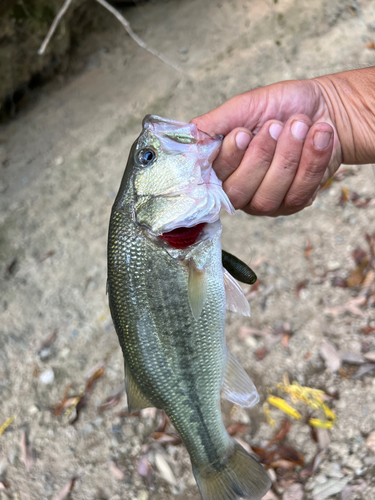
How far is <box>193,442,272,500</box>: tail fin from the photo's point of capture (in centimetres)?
177

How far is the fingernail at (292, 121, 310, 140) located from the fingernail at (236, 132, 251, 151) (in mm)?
241

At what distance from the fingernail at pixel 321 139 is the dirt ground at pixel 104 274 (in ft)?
5.57

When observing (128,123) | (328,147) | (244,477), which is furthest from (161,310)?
(128,123)

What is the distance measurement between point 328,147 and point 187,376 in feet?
4.60

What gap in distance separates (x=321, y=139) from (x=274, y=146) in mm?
261

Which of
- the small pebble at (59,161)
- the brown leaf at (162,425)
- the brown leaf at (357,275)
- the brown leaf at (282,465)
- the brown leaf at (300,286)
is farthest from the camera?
the small pebble at (59,161)

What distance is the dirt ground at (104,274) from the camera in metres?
2.63

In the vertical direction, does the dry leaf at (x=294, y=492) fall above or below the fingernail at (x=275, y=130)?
below

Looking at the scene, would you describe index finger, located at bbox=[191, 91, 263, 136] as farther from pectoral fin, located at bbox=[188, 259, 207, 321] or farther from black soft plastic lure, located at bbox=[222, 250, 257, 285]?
pectoral fin, located at bbox=[188, 259, 207, 321]

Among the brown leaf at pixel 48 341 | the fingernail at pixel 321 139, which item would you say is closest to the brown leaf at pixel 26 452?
the brown leaf at pixel 48 341

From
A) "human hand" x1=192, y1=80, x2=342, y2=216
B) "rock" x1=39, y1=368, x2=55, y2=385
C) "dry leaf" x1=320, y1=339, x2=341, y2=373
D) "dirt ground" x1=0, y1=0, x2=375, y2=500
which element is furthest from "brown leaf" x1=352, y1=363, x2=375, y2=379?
"rock" x1=39, y1=368, x2=55, y2=385

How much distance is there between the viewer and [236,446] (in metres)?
1.85

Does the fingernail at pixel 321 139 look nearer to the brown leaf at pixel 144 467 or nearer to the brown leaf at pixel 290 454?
the brown leaf at pixel 290 454

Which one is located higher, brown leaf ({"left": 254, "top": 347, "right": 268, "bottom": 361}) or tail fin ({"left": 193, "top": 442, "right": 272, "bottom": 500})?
tail fin ({"left": 193, "top": 442, "right": 272, "bottom": 500})
